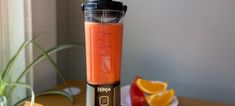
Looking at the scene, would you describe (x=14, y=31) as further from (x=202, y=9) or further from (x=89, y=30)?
(x=202, y=9)

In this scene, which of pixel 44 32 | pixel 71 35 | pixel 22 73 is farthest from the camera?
pixel 71 35

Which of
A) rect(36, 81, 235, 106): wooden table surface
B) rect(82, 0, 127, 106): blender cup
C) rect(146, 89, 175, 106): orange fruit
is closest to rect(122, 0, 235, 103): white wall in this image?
rect(36, 81, 235, 106): wooden table surface

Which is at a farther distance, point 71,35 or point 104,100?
point 71,35

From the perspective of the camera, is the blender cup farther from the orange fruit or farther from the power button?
the orange fruit

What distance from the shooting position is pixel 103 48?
521 millimetres

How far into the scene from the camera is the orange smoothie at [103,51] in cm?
52

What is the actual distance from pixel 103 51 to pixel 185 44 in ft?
1.87

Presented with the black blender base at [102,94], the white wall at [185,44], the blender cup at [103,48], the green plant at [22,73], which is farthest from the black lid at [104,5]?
the white wall at [185,44]

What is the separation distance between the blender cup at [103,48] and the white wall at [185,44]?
0.52 meters

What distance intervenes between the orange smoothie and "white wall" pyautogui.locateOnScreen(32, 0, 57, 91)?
44cm

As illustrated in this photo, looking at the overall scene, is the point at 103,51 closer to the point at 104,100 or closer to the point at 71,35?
the point at 104,100

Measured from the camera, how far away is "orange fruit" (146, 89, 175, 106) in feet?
2.63

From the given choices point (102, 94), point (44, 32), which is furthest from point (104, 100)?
point (44, 32)

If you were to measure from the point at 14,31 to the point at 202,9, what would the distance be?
2.15 ft
